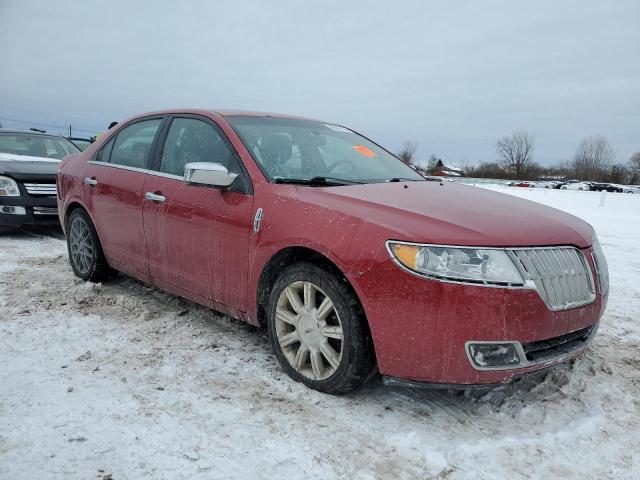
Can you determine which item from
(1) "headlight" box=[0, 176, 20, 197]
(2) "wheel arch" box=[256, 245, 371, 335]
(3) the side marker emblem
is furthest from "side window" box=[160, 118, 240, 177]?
(1) "headlight" box=[0, 176, 20, 197]

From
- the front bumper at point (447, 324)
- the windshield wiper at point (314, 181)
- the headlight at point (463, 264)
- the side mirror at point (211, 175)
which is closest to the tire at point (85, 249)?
the side mirror at point (211, 175)

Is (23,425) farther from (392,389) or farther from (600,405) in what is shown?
(600,405)

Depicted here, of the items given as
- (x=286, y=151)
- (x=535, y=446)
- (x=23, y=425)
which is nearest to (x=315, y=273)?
(x=286, y=151)

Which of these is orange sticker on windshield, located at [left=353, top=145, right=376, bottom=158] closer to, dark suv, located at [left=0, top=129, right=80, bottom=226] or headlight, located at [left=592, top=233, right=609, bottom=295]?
headlight, located at [left=592, top=233, right=609, bottom=295]

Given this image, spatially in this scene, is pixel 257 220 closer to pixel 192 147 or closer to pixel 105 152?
pixel 192 147

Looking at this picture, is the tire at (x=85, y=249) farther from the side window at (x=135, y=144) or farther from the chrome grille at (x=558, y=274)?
the chrome grille at (x=558, y=274)

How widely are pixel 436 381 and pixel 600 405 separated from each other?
1.02m

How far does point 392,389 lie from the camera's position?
283 centimetres

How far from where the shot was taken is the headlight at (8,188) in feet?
21.7

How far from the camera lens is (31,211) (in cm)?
673

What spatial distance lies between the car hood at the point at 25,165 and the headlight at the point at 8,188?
0.08 m

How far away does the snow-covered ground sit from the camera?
6.83ft

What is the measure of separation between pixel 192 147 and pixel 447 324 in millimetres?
2235

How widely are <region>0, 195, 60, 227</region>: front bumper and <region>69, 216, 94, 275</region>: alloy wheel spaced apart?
2.43 meters
